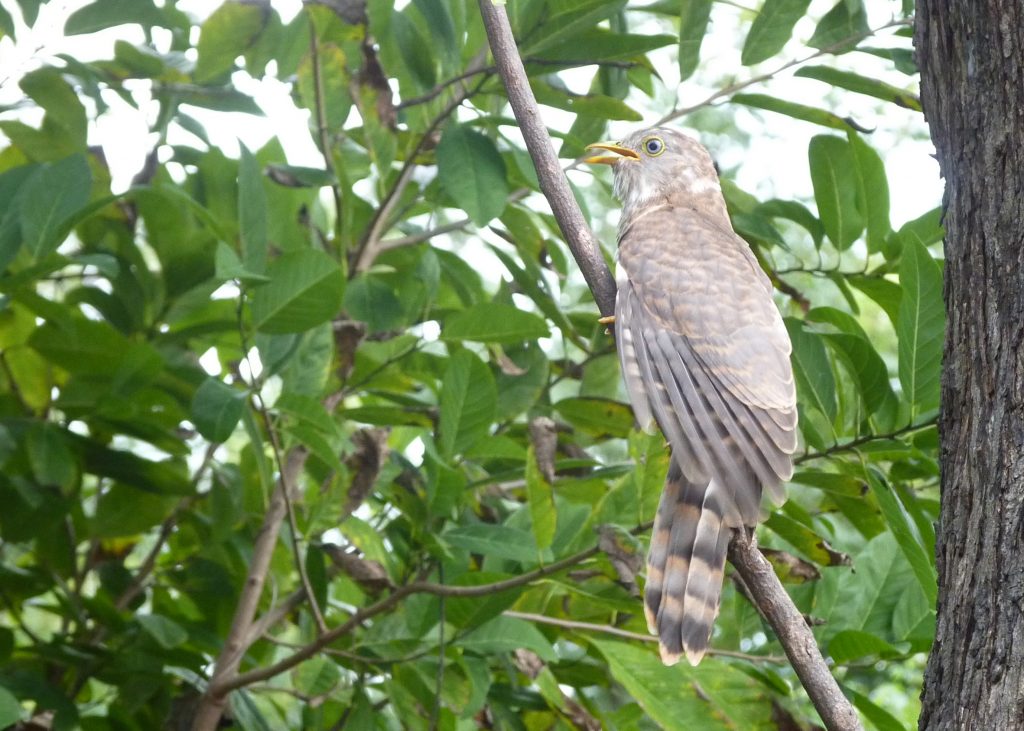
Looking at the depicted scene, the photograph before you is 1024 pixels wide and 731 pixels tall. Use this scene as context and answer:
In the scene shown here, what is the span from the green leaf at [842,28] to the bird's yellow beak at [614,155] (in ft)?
2.33

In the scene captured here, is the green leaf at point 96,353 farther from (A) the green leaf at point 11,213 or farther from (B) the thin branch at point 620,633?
(B) the thin branch at point 620,633

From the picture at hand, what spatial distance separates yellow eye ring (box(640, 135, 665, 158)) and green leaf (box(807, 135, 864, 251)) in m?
0.90

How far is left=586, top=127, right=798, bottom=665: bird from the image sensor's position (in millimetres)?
2402

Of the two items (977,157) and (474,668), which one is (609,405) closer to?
(474,668)

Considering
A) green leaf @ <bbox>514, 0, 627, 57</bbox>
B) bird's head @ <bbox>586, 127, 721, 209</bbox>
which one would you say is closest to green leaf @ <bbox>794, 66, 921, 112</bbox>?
green leaf @ <bbox>514, 0, 627, 57</bbox>

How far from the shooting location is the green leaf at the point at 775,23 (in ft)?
10.6

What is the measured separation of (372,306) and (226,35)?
→ 0.96 metres

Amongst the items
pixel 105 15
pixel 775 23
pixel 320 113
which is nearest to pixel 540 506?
pixel 320 113

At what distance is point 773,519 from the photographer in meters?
2.76

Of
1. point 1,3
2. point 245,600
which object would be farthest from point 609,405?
point 1,3

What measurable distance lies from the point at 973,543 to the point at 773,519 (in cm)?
95

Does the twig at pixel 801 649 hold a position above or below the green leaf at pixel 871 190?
below

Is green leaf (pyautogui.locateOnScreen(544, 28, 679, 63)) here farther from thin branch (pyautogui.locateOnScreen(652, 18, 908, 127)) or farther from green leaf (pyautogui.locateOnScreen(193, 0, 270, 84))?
green leaf (pyautogui.locateOnScreen(193, 0, 270, 84))

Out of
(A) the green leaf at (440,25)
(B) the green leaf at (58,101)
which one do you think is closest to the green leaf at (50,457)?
(B) the green leaf at (58,101)
